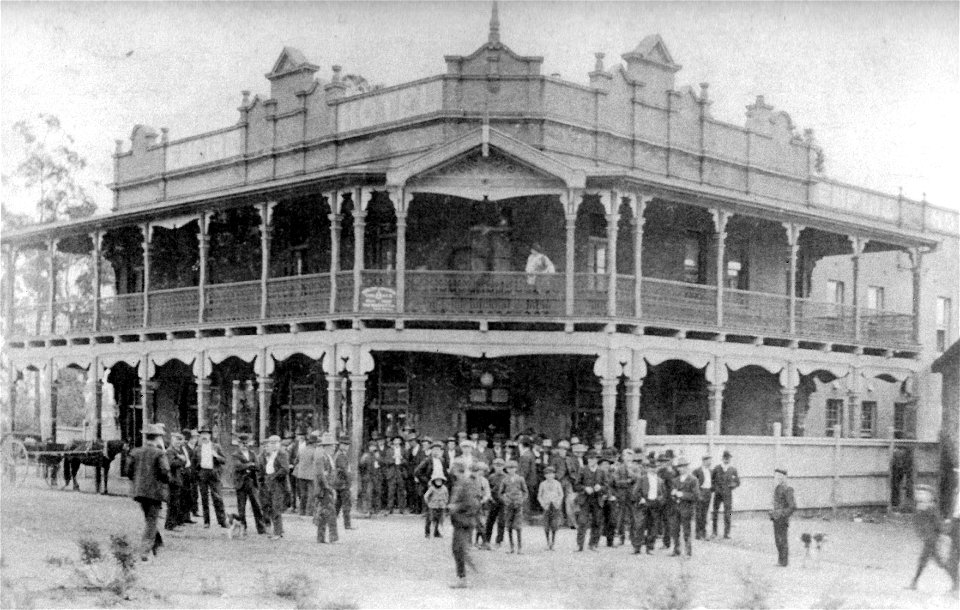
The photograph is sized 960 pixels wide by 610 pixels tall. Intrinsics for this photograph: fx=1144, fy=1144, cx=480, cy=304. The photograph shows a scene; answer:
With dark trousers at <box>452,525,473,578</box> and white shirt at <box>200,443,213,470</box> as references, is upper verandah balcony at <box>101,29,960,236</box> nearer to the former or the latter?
white shirt at <box>200,443,213,470</box>

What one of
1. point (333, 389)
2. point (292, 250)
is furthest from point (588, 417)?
point (292, 250)

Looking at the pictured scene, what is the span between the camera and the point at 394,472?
22.3m

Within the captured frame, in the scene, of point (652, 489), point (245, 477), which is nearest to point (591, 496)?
point (652, 489)

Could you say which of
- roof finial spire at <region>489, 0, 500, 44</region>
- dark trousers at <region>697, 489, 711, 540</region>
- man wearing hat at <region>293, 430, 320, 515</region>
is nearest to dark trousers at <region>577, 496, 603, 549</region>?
dark trousers at <region>697, 489, 711, 540</region>

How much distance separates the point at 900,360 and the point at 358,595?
21.0 m

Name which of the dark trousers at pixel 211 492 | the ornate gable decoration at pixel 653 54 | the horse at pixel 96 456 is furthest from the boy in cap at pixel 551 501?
the ornate gable decoration at pixel 653 54

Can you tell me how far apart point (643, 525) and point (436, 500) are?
335 centimetres

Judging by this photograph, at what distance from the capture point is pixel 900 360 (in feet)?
99.3

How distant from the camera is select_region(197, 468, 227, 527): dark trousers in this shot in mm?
18984

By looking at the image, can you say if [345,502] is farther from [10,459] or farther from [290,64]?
[290,64]

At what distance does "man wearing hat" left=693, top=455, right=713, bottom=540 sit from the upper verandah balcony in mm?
6424

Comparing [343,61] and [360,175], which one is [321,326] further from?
[343,61]

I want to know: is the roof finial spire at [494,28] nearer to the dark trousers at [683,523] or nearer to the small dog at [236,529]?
the dark trousers at [683,523]

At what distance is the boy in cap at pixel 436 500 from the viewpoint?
1838cm
